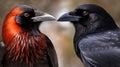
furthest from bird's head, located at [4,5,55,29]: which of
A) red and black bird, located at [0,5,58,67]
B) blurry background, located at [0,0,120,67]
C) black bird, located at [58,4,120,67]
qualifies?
blurry background, located at [0,0,120,67]

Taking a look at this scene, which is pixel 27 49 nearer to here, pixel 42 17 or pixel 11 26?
pixel 11 26

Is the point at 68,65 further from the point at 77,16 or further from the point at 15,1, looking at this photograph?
the point at 77,16

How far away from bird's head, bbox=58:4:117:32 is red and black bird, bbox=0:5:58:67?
0.38 metres

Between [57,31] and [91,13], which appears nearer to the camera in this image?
[91,13]

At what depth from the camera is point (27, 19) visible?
28.6ft

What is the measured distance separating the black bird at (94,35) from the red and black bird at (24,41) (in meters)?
0.41

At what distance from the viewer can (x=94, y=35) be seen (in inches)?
331

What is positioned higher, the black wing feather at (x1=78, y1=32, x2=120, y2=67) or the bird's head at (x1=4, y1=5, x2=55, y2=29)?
the bird's head at (x1=4, y1=5, x2=55, y2=29)

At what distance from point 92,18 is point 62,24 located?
670 centimetres

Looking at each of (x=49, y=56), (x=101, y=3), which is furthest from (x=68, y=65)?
(x=49, y=56)

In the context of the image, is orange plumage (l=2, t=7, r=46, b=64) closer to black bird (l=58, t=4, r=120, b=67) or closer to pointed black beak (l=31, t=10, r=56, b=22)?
pointed black beak (l=31, t=10, r=56, b=22)

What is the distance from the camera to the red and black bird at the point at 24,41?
8.70 m

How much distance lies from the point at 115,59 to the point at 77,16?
0.71 meters

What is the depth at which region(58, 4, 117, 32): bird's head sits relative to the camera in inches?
330
